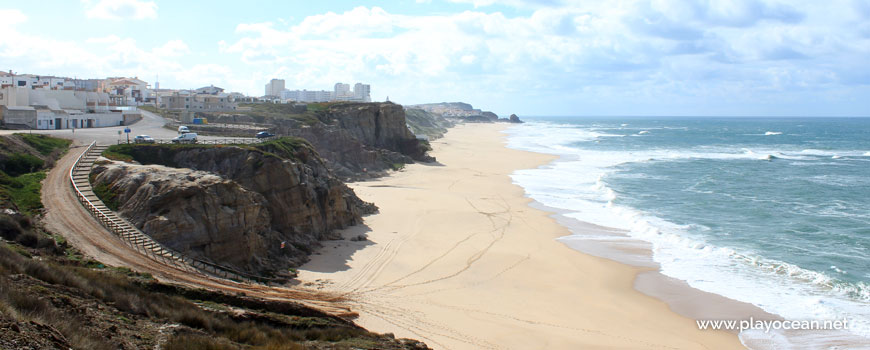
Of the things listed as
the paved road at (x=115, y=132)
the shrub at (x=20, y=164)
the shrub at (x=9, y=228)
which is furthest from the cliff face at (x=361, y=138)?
the shrub at (x=9, y=228)

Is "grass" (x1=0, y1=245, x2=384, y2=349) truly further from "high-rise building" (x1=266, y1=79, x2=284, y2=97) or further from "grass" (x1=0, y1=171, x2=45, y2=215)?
"high-rise building" (x1=266, y1=79, x2=284, y2=97)

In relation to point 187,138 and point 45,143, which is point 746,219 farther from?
point 45,143

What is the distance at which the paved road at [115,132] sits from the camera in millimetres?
34125

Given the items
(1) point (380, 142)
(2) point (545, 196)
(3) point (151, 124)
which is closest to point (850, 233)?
(2) point (545, 196)

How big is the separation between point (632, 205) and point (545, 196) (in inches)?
247

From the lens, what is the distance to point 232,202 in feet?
72.4

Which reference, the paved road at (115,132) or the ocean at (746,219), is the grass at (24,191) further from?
the ocean at (746,219)

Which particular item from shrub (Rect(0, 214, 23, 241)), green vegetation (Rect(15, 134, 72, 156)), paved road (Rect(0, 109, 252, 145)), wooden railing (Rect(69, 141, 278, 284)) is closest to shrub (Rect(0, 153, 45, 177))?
green vegetation (Rect(15, 134, 72, 156))

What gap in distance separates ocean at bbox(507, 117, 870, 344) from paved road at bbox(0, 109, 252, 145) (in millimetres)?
26177

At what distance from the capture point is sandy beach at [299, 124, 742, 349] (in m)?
17.8

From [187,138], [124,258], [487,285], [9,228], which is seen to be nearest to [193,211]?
[124,258]

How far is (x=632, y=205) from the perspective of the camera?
38344 millimetres

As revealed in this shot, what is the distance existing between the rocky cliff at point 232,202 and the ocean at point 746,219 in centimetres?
1303

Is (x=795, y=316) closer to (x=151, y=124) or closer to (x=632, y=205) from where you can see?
(x=632, y=205)
